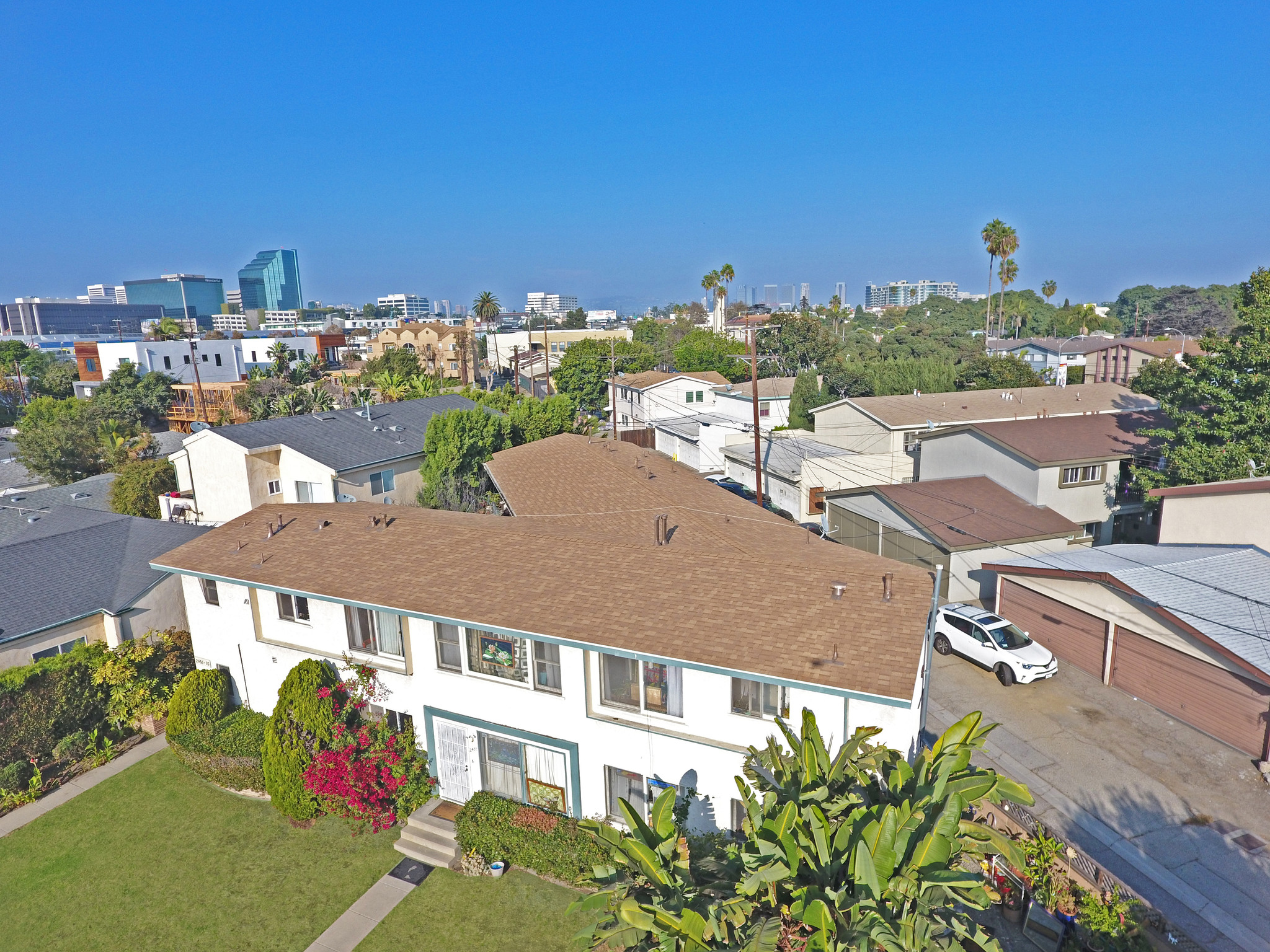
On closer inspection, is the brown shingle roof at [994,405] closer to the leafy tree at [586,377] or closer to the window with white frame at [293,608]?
the window with white frame at [293,608]

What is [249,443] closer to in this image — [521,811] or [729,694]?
[521,811]

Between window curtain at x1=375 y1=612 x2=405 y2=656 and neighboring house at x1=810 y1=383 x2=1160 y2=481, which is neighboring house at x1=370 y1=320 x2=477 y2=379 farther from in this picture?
window curtain at x1=375 y1=612 x2=405 y2=656

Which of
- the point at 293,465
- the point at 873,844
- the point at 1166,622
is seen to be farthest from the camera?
the point at 293,465

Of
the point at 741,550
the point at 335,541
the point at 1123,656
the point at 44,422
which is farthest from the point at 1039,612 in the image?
the point at 44,422

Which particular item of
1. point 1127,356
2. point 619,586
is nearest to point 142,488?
point 619,586

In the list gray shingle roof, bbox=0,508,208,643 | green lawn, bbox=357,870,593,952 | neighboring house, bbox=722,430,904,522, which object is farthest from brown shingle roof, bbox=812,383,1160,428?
gray shingle roof, bbox=0,508,208,643

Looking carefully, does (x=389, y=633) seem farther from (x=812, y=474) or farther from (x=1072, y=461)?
(x=1072, y=461)

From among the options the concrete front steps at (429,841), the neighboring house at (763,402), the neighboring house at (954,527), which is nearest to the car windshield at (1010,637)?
the neighboring house at (954,527)
